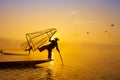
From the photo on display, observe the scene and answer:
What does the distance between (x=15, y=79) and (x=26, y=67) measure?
17724 millimetres

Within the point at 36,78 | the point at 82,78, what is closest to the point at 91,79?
the point at 82,78

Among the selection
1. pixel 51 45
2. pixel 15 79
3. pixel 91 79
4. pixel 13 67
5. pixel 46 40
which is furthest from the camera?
pixel 46 40

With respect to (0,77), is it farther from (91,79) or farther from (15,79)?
(91,79)

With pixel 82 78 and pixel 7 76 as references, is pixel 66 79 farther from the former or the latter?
pixel 7 76

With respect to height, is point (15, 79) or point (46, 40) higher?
point (46, 40)

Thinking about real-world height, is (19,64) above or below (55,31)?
below

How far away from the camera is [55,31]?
7581 cm

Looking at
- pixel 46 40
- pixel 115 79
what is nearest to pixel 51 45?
pixel 46 40

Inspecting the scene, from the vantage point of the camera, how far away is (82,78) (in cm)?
5388

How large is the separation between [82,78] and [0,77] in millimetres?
16521

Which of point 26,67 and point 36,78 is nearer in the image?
point 36,78

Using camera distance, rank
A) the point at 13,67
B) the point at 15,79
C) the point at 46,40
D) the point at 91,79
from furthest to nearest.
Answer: the point at 46,40 < the point at 13,67 < the point at 91,79 < the point at 15,79

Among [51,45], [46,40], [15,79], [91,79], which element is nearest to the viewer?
[15,79]

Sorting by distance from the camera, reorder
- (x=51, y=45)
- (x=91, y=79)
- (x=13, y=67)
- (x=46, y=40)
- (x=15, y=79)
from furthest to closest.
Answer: (x=46, y=40), (x=51, y=45), (x=13, y=67), (x=91, y=79), (x=15, y=79)
